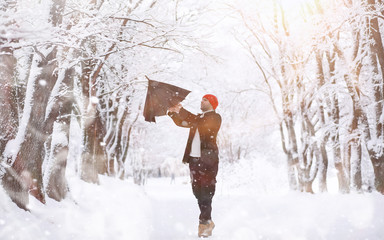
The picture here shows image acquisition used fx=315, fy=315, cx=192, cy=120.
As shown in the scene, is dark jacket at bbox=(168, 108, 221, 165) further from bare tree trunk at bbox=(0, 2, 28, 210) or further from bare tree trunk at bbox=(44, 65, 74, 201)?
bare tree trunk at bbox=(44, 65, 74, 201)

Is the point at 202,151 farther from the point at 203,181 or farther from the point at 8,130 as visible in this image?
the point at 8,130

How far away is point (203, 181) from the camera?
509 centimetres

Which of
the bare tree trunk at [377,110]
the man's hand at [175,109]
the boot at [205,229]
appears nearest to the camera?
the boot at [205,229]

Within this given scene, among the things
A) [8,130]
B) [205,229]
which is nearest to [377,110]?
[205,229]

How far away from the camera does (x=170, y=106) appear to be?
5324 mm

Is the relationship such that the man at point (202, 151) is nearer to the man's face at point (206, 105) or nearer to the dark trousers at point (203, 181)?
the dark trousers at point (203, 181)

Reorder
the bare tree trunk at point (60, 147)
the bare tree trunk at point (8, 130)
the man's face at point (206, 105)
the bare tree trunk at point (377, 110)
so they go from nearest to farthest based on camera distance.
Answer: the bare tree trunk at point (8, 130) < the man's face at point (206, 105) < the bare tree trunk at point (60, 147) < the bare tree trunk at point (377, 110)

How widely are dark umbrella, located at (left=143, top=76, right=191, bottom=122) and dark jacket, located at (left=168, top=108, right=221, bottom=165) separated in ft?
0.90

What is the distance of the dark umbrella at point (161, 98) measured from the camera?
5375 mm

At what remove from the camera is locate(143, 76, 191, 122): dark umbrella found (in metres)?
5.38

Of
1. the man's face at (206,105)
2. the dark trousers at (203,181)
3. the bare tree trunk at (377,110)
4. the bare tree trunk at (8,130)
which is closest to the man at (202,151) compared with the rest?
the dark trousers at (203,181)

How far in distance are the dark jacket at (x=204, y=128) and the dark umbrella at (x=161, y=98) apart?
0.27 metres

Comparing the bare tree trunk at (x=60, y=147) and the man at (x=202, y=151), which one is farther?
the bare tree trunk at (x=60, y=147)

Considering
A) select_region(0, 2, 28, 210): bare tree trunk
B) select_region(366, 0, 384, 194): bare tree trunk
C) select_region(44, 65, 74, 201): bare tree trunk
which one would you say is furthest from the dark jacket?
select_region(366, 0, 384, 194): bare tree trunk
